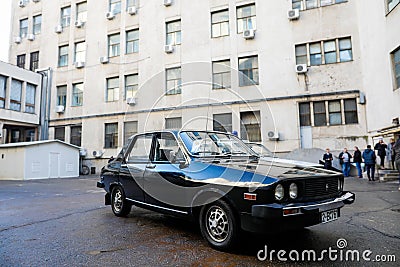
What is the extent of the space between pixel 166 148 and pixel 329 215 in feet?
8.48

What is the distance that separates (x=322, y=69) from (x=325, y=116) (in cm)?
277

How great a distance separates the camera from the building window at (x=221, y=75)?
728 inches

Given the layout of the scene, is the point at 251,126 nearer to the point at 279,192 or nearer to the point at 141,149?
the point at 141,149

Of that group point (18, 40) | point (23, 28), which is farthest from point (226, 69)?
point (23, 28)

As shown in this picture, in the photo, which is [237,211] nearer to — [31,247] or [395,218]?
[31,247]

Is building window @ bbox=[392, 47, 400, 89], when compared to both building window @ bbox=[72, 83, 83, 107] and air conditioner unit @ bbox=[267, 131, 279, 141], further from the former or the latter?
building window @ bbox=[72, 83, 83, 107]

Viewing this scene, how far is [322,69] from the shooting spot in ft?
54.5

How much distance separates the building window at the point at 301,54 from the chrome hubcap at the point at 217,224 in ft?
51.0

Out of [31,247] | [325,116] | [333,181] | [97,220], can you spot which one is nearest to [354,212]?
[333,181]

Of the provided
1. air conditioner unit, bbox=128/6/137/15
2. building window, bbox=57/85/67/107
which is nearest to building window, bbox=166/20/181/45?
air conditioner unit, bbox=128/6/137/15

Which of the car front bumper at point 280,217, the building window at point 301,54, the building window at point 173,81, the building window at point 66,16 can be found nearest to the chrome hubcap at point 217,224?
the car front bumper at point 280,217

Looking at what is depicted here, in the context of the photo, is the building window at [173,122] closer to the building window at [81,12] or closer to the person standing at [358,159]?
the person standing at [358,159]

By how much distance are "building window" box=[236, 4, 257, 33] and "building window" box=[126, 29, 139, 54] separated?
801 cm

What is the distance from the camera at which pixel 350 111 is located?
16.0 m
